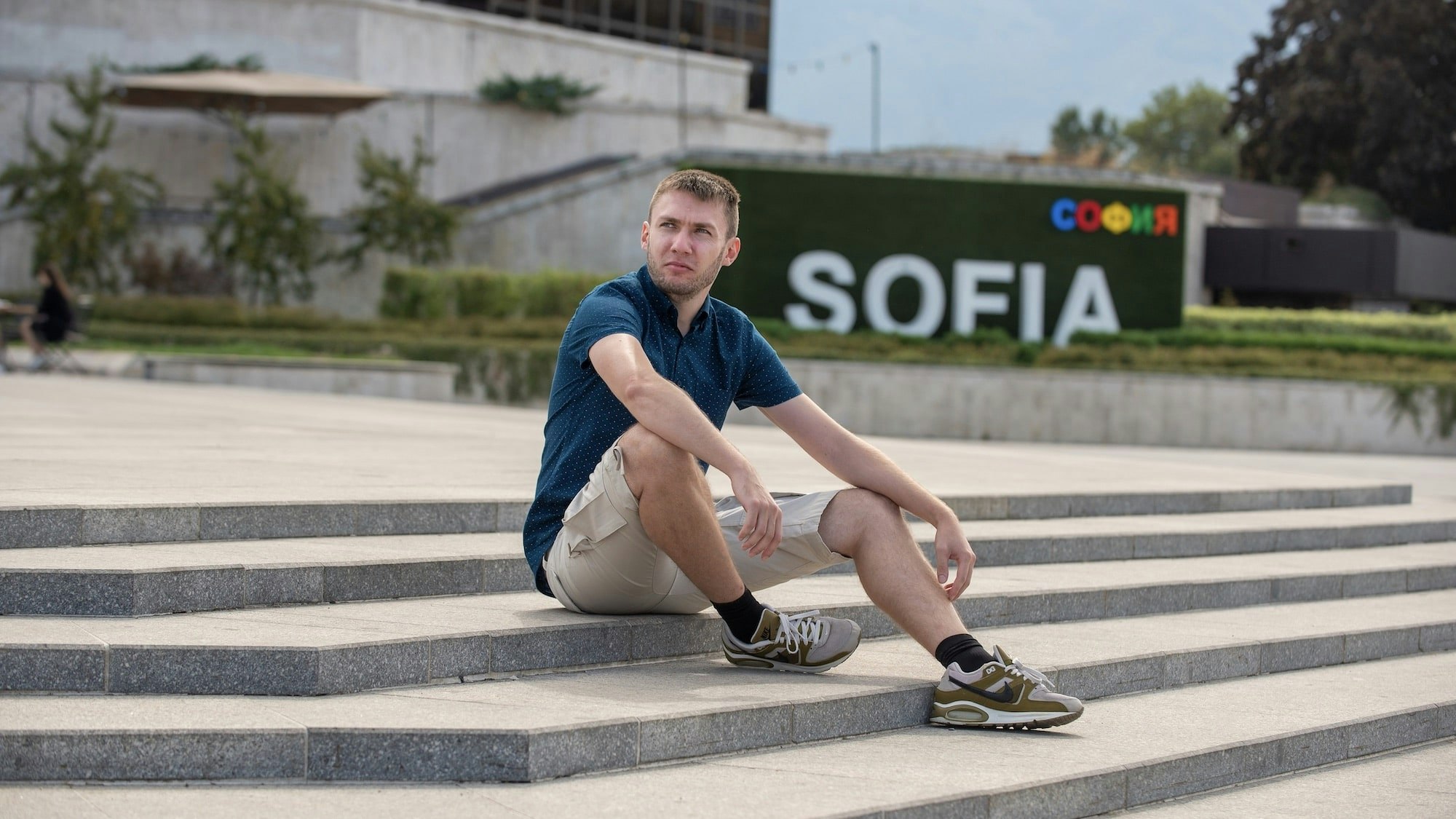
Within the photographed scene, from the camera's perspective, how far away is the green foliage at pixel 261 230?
2645cm

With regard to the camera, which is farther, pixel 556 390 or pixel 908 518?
pixel 908 518

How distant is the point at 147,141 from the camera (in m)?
30.0

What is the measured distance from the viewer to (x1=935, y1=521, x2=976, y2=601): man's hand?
411 cm

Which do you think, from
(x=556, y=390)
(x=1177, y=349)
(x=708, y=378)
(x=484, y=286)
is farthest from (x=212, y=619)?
(x=484, y=286)

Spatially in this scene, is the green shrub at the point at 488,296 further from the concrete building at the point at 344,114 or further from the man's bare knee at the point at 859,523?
the man's bare knee at the point at 859,523

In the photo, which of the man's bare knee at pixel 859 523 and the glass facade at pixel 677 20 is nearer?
the man's bare knee at pixel 859 523

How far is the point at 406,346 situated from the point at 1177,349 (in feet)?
35.2

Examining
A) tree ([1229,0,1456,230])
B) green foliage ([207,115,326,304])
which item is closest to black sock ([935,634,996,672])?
green foliage ([207,115,326,304])

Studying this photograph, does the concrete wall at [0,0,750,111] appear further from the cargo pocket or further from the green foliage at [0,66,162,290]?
the cargo pocket

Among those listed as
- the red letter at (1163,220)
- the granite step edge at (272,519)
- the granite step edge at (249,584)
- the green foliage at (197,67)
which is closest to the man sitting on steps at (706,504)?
the granite step edge at (249,584)

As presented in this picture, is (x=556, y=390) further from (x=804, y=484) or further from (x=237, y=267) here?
(x=237, y=267)

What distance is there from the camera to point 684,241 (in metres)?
4.16

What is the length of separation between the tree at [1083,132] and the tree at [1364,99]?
186 ft

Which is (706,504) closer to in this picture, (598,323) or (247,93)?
(598,323)
